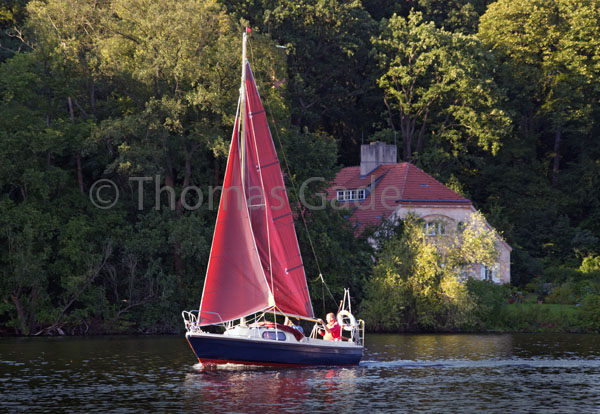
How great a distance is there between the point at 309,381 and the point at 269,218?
271 inches

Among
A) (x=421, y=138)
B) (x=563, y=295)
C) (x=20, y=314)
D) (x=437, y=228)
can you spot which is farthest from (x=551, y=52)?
(x=20, y=314)

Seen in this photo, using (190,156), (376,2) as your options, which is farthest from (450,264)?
(376,2)

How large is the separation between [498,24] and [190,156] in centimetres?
3658

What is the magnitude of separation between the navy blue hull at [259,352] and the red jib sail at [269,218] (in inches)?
66.0

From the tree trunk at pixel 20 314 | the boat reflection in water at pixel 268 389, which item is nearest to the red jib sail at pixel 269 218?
the boat reflection in water at pixel 268 389

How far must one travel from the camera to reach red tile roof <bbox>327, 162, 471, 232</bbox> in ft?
242

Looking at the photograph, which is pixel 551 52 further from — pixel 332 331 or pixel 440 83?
pixel 332 331

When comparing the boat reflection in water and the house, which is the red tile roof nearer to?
the house

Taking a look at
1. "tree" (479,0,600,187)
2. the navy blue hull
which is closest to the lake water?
the navy blue hull

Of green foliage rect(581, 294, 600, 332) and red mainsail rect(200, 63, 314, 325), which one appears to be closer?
red mainsail rect(200, 63, 314, 325)

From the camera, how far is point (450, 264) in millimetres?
61656

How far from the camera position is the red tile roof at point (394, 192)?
7388 centimetres

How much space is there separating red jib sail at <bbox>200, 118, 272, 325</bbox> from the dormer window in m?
39.6

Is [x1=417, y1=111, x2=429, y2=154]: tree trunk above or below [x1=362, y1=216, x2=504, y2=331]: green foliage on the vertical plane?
above
